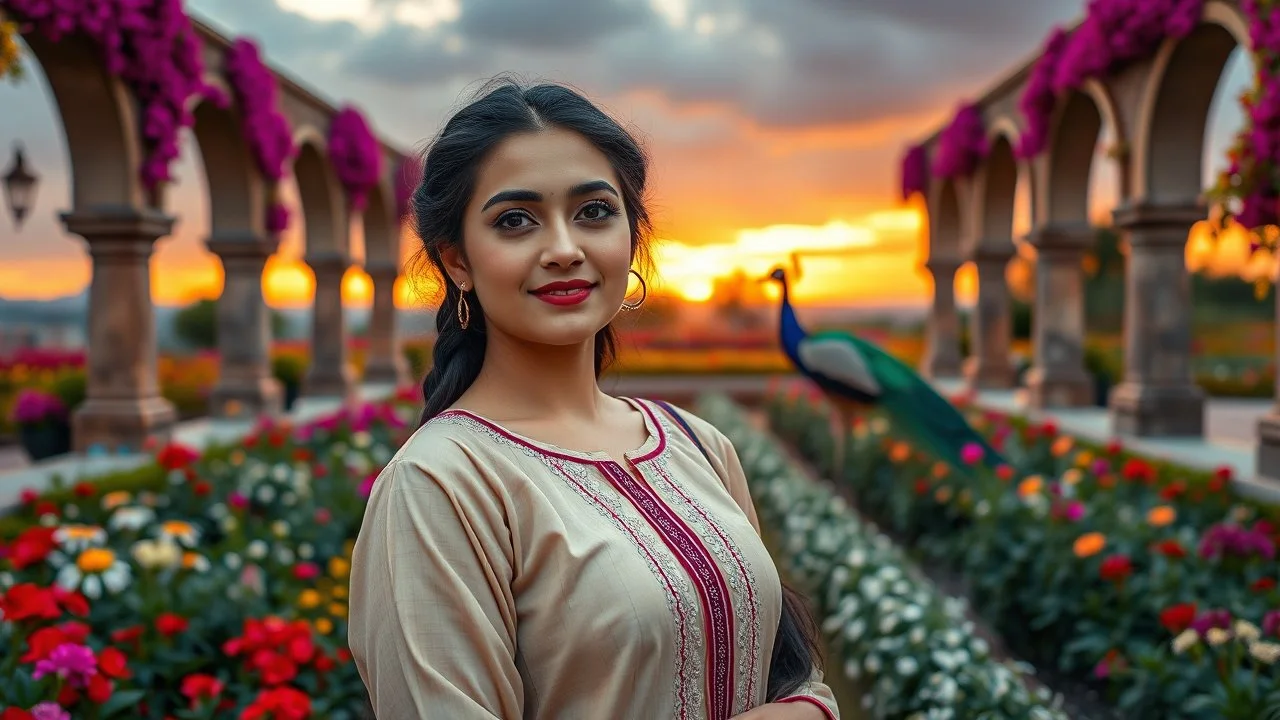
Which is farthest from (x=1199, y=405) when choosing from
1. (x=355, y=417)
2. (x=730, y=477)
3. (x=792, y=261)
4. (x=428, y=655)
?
(x=428, y=655)

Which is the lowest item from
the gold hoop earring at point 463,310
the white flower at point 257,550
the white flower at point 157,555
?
the white flower at point 257,550

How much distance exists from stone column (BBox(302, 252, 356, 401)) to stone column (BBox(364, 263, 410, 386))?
249 centimetres

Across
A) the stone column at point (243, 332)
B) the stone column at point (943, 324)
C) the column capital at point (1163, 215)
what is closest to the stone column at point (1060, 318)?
the column capital at point (1163, 215)

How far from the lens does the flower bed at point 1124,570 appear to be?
310 centimetres

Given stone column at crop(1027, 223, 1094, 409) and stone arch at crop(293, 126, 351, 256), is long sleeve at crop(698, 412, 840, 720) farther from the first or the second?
stone arch at crop(293, 126, 351, 256)

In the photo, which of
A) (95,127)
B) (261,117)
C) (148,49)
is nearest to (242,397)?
(261,117)

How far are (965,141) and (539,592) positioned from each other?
39.9 feet

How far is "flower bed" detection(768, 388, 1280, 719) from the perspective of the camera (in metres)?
3.10

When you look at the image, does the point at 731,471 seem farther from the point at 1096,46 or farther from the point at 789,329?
the point at 1096,46

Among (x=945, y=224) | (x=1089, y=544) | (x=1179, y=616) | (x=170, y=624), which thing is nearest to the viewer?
(x=170, y=624)

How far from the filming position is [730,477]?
5.29 ft

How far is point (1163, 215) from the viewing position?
7387mm

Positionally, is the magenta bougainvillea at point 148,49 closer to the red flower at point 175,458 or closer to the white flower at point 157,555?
the red flower at point 175,458

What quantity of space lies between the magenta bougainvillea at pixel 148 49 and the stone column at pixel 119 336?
45 centimetres
